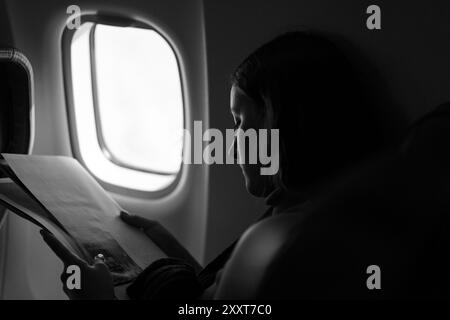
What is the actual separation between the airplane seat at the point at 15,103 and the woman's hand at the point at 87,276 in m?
0.68

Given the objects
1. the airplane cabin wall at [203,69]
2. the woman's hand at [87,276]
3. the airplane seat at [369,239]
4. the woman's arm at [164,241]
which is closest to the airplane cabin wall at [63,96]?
the airplane cabin wall at [203,69]

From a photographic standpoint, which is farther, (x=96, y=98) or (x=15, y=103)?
(x=96, y=98)

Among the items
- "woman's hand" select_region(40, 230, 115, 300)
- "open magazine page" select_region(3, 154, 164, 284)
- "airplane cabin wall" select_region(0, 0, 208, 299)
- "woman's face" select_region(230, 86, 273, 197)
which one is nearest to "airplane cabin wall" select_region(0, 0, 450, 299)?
"airplane cabin wall" select_region(0, 0, 208, 299)

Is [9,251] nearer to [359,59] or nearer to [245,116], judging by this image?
[245,116]

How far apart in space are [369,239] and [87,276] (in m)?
0.48

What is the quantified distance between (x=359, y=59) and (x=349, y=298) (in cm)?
46

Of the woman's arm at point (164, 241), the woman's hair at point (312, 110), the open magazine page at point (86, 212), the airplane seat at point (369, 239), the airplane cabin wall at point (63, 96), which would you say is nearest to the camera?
the airplane seat at point (369, 239)

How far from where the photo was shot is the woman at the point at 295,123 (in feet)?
2.58

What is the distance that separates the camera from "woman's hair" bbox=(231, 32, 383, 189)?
2.58 feet

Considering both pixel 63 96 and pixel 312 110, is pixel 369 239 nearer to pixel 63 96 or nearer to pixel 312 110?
pixel 312 110

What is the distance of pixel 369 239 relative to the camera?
558 mm

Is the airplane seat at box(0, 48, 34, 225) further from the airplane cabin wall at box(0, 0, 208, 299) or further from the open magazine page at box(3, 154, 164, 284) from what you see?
the open magazine page at box(3, 154, 164, 284)

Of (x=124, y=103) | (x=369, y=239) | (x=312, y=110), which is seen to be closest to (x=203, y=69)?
(x=124, y=103)

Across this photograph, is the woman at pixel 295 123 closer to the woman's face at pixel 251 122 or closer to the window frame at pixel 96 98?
the woman's face at pixel 251 122
